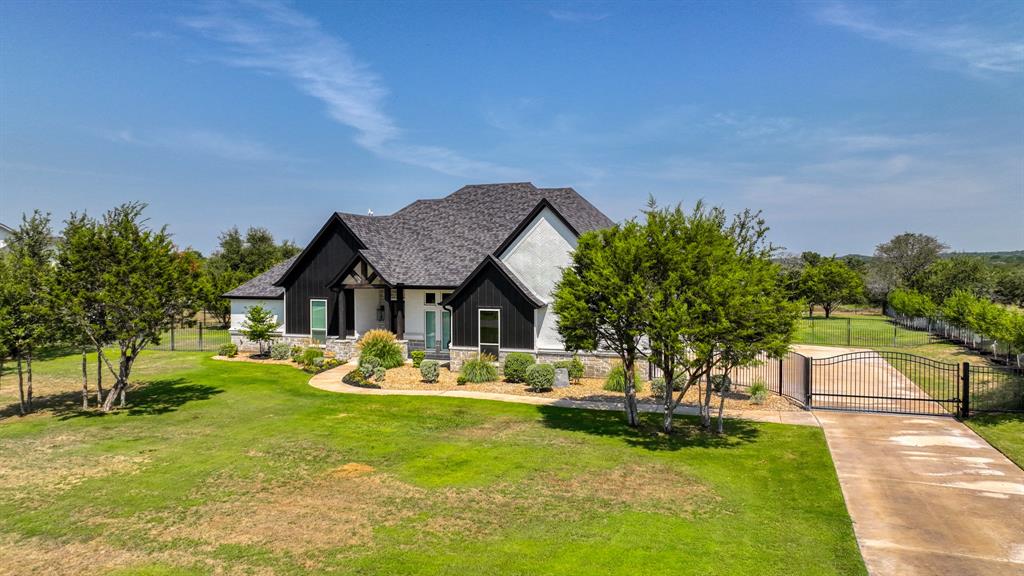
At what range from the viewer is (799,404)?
2036 centimetres

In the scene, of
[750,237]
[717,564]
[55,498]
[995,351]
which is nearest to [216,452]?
[55,498]

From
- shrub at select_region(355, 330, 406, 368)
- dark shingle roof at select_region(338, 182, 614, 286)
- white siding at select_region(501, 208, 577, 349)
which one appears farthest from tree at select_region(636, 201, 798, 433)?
shrub at select_region(355, 330, 406, 368)

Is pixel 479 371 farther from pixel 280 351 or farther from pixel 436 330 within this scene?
pixel 280 351

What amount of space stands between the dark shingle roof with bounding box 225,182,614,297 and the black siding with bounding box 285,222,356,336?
1099mm

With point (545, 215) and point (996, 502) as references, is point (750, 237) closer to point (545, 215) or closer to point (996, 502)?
point (996, 502)

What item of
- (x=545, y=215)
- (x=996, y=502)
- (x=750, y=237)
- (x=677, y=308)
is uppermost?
(x=545, y=215)

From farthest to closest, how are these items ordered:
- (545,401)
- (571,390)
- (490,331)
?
(490,331)
(571,390)
(545,401)

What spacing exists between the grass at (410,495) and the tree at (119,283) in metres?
2.79

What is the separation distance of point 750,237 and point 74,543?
1694 cm

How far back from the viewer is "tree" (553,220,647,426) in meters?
15.7

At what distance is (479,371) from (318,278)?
13184 millimetres

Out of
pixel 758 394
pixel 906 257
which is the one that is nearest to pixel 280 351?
pixel 758 394

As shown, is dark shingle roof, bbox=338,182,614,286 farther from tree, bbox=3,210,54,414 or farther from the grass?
tree, bbox=3,210,54,414

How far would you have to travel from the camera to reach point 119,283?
18734 millimetres
